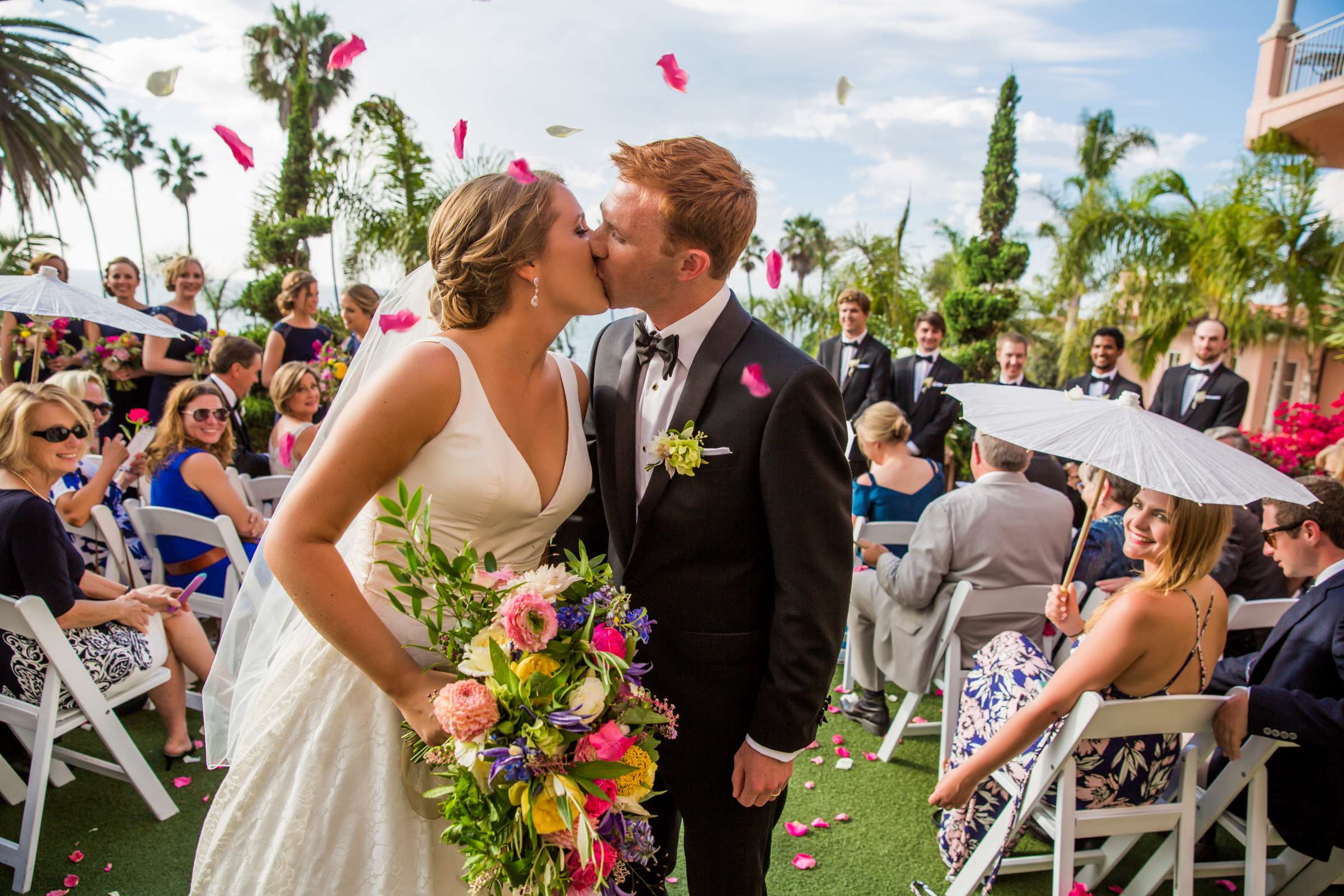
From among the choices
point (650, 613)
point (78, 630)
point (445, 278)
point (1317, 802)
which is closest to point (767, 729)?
point (650, 613)

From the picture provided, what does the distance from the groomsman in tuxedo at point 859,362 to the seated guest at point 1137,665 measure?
4.86 m

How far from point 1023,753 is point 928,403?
5331 millimetres

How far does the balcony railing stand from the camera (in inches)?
577

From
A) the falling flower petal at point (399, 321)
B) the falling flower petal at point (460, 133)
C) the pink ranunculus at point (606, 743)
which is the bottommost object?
the pink ranunculus at point (606, 743)

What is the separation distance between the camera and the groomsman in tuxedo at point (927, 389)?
7797 mm

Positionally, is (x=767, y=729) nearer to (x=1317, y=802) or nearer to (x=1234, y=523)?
(x=1317, y=802)

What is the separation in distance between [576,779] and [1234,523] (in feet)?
13.3

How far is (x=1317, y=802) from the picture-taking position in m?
2.78

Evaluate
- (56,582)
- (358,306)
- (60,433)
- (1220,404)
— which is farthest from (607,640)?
(1220,404)

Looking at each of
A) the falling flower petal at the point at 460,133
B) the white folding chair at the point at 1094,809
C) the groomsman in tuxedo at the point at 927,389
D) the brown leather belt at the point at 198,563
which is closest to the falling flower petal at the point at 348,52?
the falling flower petal at the point at 460,133

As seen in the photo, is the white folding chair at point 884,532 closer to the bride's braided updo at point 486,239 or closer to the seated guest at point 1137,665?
the seated guest at point 1137,665

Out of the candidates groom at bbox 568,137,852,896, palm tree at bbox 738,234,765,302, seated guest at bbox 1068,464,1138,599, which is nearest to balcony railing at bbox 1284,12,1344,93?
seated guest at bbox 1068,464,1138,599

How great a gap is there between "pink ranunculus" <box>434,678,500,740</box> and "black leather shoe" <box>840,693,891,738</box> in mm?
3425

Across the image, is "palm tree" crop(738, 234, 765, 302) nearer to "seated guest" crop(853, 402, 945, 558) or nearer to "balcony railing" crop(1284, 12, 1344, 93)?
"balcony railing" crop(1284, 12, 1344, 93)
